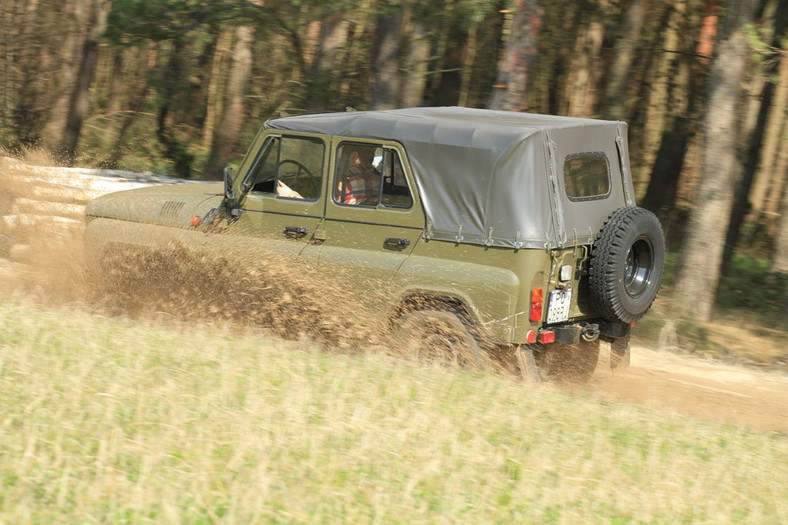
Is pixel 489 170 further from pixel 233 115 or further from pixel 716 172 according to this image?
pixel 233 115

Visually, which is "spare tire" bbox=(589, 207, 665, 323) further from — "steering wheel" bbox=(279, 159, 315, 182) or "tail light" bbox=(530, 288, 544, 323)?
"steering wheel" bbox=(279, 159, 315, 182)

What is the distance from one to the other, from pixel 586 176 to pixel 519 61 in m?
4.64

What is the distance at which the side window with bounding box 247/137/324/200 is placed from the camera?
24.5 ft

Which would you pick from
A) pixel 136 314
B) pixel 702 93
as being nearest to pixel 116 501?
pixel 136 314

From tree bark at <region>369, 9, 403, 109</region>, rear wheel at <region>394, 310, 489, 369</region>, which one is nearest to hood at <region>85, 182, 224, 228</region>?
rear wheel at <region>394, 310, 489, 369</region>

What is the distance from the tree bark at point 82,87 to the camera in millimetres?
17422

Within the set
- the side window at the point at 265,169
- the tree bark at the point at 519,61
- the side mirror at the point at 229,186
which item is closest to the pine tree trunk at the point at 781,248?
the tree bark at the point at 519,61

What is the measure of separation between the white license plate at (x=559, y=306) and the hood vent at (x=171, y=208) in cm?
322

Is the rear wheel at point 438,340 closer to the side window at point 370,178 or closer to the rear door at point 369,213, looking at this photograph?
the rear door at point 369,213

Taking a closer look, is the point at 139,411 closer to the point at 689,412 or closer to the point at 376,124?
the point at 376,124

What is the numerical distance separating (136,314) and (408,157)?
2725 mm

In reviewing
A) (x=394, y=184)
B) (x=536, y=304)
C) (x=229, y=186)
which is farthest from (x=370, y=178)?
(x=536, y=304)

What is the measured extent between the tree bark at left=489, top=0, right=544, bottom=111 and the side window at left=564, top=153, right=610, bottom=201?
4178 millimetres

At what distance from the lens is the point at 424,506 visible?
160 inches
